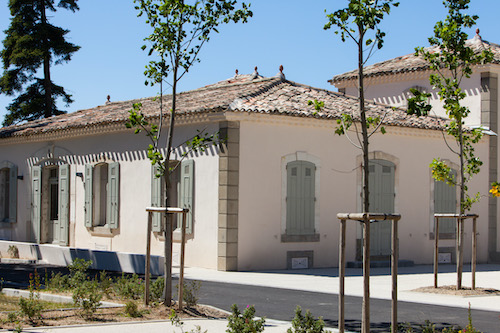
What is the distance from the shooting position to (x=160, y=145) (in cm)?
1847

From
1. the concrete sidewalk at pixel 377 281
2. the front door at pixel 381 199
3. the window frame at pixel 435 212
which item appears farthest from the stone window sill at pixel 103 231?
the window frame at pixel 435 212

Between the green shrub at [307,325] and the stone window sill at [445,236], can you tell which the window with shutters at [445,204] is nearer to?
the stone window sill at [445,236]

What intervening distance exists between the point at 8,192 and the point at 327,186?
1196 cm

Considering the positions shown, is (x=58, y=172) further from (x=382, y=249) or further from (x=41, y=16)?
(x=41, y=16)

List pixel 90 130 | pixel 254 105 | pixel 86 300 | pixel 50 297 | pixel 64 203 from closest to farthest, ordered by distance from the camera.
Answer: pixel 86 300 → pixel 50 297 → pixel 254 105 → pixel 90 130 → pixel 64 203

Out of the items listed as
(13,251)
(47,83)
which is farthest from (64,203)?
(47,83)

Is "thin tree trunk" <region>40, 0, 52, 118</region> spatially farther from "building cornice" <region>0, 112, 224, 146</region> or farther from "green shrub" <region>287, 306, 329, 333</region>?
"green shrub" <region>287, 306, 329, 333</region>

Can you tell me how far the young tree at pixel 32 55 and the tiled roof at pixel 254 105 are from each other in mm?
9211

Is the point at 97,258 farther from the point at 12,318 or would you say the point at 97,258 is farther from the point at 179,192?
the point at 12,318

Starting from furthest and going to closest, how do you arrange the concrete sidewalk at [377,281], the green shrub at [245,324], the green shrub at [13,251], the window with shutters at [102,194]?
1. the window with shutters at [102,194]
2. the green shrub at [13,251]
3. the concrete sidewalk at [377,281]
4. the green shrub at [245,324]

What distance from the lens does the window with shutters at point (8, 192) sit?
24.0 metres

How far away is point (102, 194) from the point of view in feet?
68.1

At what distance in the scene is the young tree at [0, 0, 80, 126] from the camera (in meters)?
32.0

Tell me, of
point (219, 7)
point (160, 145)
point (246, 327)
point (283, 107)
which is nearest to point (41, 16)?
point (160, 145)
